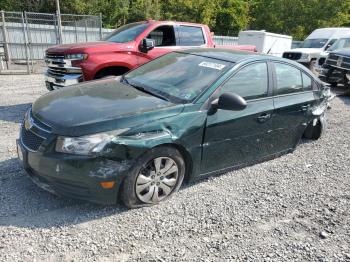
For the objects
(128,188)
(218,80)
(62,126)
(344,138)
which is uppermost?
(218,80)

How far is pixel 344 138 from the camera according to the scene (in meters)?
6.37

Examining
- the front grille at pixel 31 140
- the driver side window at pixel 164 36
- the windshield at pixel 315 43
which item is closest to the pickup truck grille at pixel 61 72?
the driver side window at pixel 164 36

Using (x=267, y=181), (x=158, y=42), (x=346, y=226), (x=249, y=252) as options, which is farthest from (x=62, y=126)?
(x=158, y=42)

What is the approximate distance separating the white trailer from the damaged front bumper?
1414cm

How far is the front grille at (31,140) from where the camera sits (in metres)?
3.29

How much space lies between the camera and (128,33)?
7.43 m

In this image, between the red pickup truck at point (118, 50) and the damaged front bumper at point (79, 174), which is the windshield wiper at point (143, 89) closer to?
the damaged front bumper at point (79, 174)

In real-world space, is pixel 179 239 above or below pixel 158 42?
below

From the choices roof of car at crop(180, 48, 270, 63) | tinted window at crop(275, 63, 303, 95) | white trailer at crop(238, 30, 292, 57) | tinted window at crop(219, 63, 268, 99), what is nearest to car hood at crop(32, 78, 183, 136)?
tinted window at crop(219, 63, 268, 99)

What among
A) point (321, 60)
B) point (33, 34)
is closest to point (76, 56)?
point (33, 34)

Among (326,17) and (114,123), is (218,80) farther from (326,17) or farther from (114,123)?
(326,17)

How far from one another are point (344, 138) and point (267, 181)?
2804 mm

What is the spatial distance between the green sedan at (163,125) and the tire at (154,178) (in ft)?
0.04

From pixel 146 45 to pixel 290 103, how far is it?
11.1ft
